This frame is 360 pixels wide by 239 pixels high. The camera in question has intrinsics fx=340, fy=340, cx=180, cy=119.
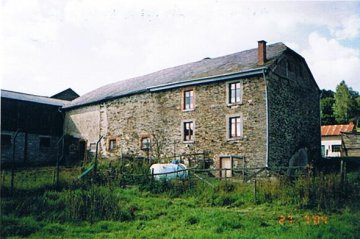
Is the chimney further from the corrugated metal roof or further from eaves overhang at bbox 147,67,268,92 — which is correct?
the corrugated metal roof

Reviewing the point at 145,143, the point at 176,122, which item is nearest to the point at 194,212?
the point at 176,122

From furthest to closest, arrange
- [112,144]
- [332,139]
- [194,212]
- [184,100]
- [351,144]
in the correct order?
[332,139] < [112,144] < [351,144] < [184,100] < [194,212]

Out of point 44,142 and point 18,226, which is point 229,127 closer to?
point 18,226

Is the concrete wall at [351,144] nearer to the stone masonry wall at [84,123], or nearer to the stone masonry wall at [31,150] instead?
the stone masonry wall at [84,123]

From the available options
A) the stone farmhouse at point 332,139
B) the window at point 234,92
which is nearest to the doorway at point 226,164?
the window at point 234,92

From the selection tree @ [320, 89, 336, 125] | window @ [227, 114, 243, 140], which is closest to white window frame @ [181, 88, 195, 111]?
window @ [227, 114, 243, 140]

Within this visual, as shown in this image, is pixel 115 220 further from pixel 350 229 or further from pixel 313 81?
pixel 313 81

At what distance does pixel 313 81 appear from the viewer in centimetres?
2386

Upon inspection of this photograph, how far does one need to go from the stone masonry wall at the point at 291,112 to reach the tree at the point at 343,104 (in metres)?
19.3

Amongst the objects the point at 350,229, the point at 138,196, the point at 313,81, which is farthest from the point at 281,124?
the point at 350,229

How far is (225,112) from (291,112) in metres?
4.28

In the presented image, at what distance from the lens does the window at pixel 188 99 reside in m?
21.6

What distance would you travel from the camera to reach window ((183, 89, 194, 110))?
70.9 ft

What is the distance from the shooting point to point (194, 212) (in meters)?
9.57
